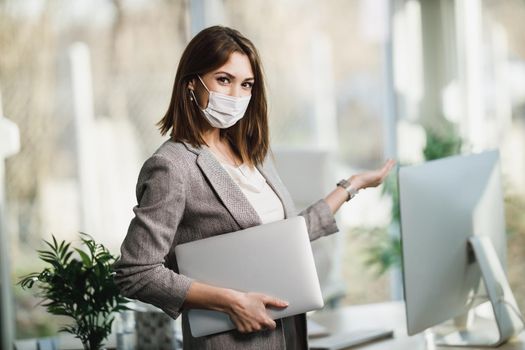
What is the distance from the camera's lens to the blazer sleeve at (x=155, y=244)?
1835 millimetres

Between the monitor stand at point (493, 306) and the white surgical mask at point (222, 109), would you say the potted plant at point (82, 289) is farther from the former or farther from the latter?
the monitor stand at point (493, 306)

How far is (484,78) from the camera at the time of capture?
493 centimetres

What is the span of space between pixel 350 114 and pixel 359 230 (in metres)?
0.83

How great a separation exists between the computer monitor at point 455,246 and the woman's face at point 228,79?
20.8 inches

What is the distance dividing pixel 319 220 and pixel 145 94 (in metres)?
3.03

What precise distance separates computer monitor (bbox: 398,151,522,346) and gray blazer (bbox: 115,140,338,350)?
0.39m

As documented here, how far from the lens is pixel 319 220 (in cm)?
220

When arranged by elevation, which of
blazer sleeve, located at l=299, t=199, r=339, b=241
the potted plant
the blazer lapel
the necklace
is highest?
the necklace

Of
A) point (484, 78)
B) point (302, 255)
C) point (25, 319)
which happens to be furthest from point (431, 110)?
point (302, 255)

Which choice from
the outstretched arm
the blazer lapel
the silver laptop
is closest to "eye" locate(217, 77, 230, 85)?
the blazer lapel

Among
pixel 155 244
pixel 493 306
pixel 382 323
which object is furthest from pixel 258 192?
pixel 382 323

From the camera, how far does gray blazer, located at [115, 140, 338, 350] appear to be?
184 centimetres

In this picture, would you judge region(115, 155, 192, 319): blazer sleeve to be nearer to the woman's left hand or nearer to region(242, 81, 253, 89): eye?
region(242, 81, 253, 89): eye

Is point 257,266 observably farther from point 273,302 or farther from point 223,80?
point 223,80
